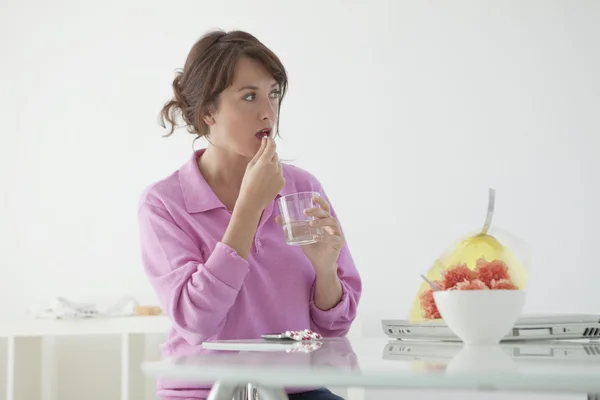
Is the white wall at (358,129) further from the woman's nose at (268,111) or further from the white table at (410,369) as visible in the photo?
the white table at (410,369)

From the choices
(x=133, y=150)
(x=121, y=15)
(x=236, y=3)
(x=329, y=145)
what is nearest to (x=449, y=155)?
(x=329, y=145)

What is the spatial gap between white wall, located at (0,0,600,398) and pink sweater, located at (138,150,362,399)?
3.46 feet

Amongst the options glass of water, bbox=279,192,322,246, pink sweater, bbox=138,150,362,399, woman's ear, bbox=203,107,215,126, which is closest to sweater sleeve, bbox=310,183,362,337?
pink sweater, bbox=138,150,362,399

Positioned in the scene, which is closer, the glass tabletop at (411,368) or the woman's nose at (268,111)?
the glass tabletop at (411,368)

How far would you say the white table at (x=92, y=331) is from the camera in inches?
100

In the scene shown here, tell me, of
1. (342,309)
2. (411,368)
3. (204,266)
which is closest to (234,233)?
(204,266)

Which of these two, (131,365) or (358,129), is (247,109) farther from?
(131,365)

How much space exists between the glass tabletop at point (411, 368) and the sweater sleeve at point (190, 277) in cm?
41

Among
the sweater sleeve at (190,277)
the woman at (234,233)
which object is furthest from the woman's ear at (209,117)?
the sweater sleeve at (190,277)

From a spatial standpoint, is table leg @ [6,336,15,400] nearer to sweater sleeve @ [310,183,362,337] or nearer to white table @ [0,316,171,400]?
white table @ [0,316,171,400]

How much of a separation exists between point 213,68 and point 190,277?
0.45 meters

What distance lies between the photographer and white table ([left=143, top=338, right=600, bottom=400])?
19.0 inches

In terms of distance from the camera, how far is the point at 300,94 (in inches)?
110

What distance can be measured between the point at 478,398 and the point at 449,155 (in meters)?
0.76
